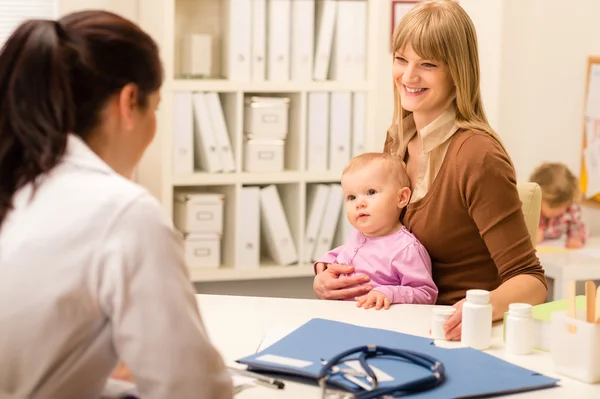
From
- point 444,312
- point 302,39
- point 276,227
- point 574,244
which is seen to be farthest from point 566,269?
point 444,312

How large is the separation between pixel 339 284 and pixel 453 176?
0.36 m

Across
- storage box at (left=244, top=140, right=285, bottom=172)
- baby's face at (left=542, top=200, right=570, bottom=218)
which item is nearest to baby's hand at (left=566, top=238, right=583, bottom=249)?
baby's face at (left=542, top=200, right=570, bottom=218)

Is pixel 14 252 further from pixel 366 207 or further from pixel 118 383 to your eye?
pixel 366 207

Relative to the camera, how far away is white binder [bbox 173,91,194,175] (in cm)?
360

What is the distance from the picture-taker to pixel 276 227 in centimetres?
381

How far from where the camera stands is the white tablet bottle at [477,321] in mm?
1719

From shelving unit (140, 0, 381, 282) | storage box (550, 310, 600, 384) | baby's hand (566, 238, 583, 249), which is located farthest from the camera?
baby's hand (566, 238, 583, 249)

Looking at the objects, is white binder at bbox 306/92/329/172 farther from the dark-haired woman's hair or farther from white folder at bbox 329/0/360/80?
the dark-haired woman's hair

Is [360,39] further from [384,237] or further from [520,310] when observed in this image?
[520,310]

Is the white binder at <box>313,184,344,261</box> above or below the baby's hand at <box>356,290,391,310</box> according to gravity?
below

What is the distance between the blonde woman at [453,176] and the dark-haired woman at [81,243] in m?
0.98

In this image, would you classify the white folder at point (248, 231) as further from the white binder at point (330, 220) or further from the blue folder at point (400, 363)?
the blue folder at point (400, 363)

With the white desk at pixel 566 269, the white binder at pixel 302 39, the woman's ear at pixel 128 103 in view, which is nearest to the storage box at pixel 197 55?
the white binder at pixel 302 39

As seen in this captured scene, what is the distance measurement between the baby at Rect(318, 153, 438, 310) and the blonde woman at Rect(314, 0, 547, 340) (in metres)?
0.04
